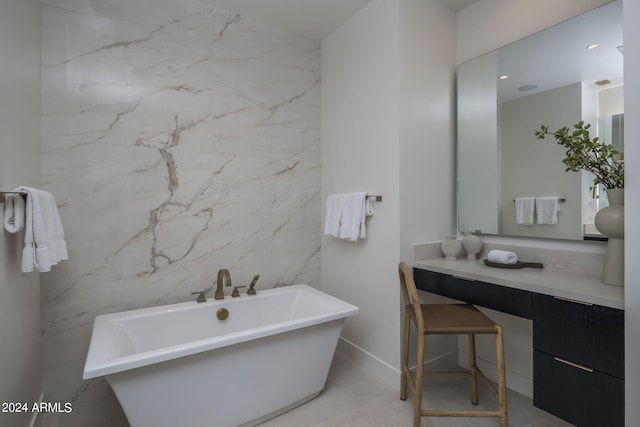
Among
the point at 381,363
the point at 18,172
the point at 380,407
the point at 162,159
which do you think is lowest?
the point at 380,407

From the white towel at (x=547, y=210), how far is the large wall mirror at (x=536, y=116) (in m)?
0.03

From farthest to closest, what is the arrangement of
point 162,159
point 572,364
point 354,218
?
point 354,218
point 162,159
point 572,364

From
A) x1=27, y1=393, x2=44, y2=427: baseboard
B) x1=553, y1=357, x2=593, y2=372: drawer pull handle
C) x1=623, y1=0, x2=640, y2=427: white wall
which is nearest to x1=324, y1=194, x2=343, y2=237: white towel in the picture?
x1=553, y1=357, x2=593, y2=372: drawer pull handle

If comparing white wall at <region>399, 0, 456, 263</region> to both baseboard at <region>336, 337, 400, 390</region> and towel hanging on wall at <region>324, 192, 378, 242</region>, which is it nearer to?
towel hanging on wall at <region>324, 192, 378, 242</region>

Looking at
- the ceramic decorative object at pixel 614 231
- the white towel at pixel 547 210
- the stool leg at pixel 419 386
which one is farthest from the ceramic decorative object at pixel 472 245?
the stool leg at pixel 419 386

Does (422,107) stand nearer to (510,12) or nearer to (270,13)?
(510,12)

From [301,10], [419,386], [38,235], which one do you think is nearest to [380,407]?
[419,386]

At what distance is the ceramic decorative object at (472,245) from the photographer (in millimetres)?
2164

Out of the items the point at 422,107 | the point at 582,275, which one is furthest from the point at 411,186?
the point at 582,275

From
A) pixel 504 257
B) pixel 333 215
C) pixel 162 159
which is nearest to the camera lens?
pixel 504 257

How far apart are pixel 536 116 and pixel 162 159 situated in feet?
7.89

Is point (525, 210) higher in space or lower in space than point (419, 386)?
higher

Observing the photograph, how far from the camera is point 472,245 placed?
85.4 inches

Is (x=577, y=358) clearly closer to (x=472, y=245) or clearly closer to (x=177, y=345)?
(x=472, y=245)
